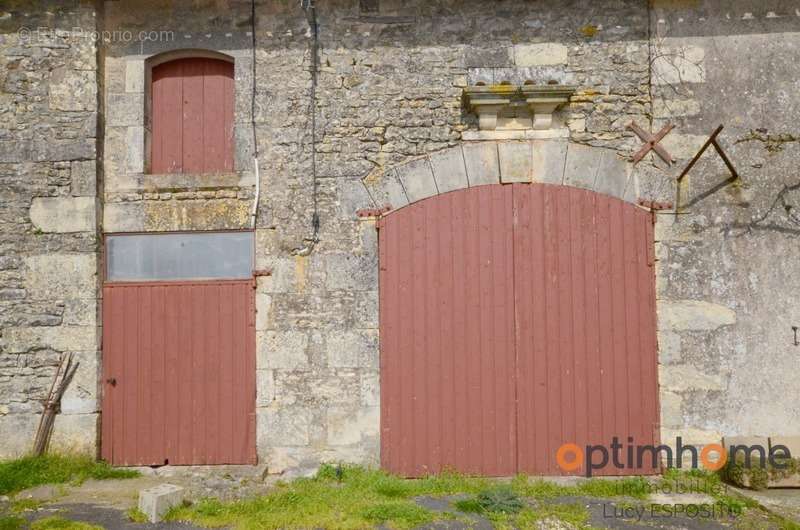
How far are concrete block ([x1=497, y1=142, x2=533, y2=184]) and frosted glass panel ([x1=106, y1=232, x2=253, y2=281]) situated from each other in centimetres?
235

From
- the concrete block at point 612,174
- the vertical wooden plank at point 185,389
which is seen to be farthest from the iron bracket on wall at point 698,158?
the vertical wooden plank at point 185,389

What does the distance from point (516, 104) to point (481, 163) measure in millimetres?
601

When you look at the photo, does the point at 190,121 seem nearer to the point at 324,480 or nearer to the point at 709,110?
the point at 324,480

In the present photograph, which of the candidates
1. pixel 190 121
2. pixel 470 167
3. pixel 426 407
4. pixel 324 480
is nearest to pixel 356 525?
pixel 324 480

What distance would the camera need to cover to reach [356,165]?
5.77m

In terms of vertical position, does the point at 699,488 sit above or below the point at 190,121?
below

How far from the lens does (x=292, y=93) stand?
5.84 metres

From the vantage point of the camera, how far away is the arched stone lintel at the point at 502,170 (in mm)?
5688

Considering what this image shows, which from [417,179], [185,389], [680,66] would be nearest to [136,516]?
[185,389]

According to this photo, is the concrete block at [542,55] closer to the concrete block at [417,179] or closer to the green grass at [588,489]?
the concrete block at [417,179]

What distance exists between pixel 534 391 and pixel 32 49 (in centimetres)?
546

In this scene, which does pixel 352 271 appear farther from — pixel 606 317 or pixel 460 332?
pixel 606 317

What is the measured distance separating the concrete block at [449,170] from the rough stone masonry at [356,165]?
0.13 ft

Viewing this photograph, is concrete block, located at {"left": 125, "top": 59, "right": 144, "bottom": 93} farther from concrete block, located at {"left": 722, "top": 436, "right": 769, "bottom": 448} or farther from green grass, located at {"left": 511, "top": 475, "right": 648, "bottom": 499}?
concrete block, located at {"left": 722, "top": 436, "right": 769, "bottom": 448}
